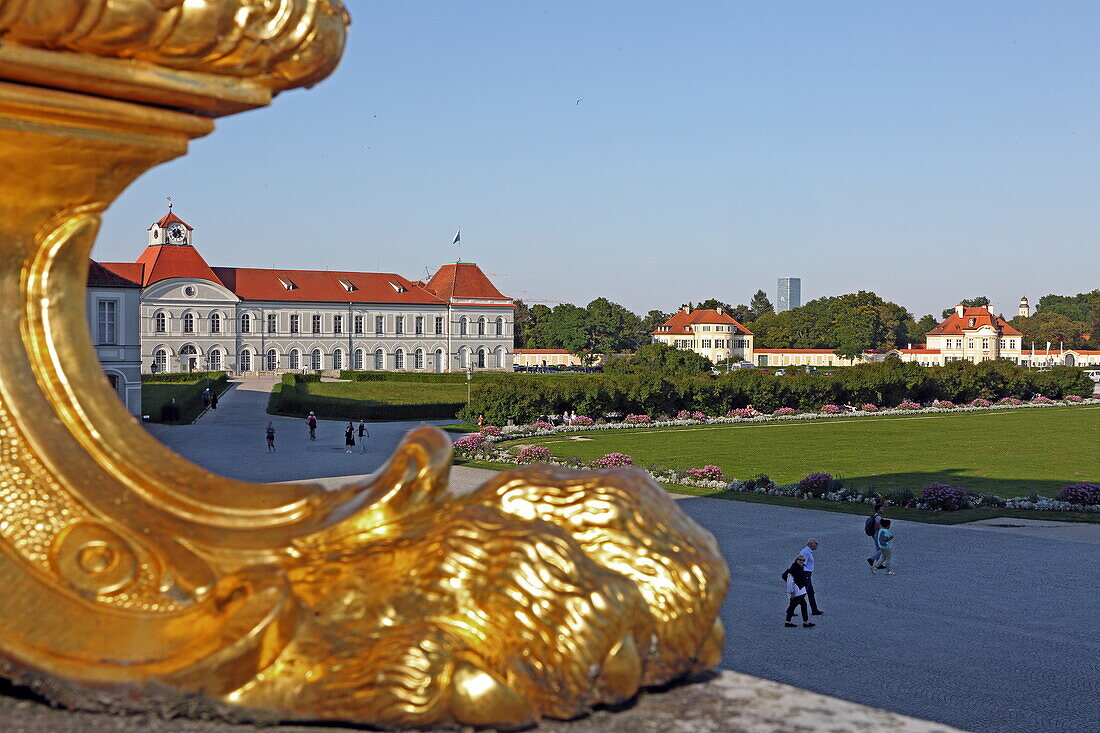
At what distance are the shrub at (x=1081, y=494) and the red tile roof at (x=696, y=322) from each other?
87.7 metres

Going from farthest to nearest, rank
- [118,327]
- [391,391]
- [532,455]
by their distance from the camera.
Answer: [391,391], [118,327], [532,455]

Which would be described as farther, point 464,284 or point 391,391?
point 464,284

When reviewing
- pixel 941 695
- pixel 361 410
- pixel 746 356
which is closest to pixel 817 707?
pixel 941 695

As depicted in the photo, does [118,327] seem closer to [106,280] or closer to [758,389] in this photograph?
[106,280]

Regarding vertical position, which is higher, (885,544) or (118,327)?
(118,327)

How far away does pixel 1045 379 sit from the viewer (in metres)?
46.7

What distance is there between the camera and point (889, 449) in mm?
26859

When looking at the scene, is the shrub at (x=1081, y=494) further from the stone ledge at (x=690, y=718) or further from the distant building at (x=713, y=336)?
the distant building at (x=713, y=336)

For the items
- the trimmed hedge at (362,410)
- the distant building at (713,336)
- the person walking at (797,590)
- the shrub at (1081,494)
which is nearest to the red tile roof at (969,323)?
the distant building at (713,336)

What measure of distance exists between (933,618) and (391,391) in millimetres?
43783

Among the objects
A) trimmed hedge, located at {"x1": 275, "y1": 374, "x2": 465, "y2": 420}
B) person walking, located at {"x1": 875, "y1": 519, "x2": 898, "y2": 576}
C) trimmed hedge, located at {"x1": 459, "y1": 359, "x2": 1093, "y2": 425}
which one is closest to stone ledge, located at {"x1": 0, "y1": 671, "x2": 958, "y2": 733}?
person walking, located at {"x1": 875, "y1": 519, "x2": 898, "y2": 576}

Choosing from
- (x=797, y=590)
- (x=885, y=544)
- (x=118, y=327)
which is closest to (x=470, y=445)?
(x=118, y=327)

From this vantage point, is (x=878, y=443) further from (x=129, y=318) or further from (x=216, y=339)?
(x=216, y=339)

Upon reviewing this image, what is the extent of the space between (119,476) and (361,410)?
32343mm
